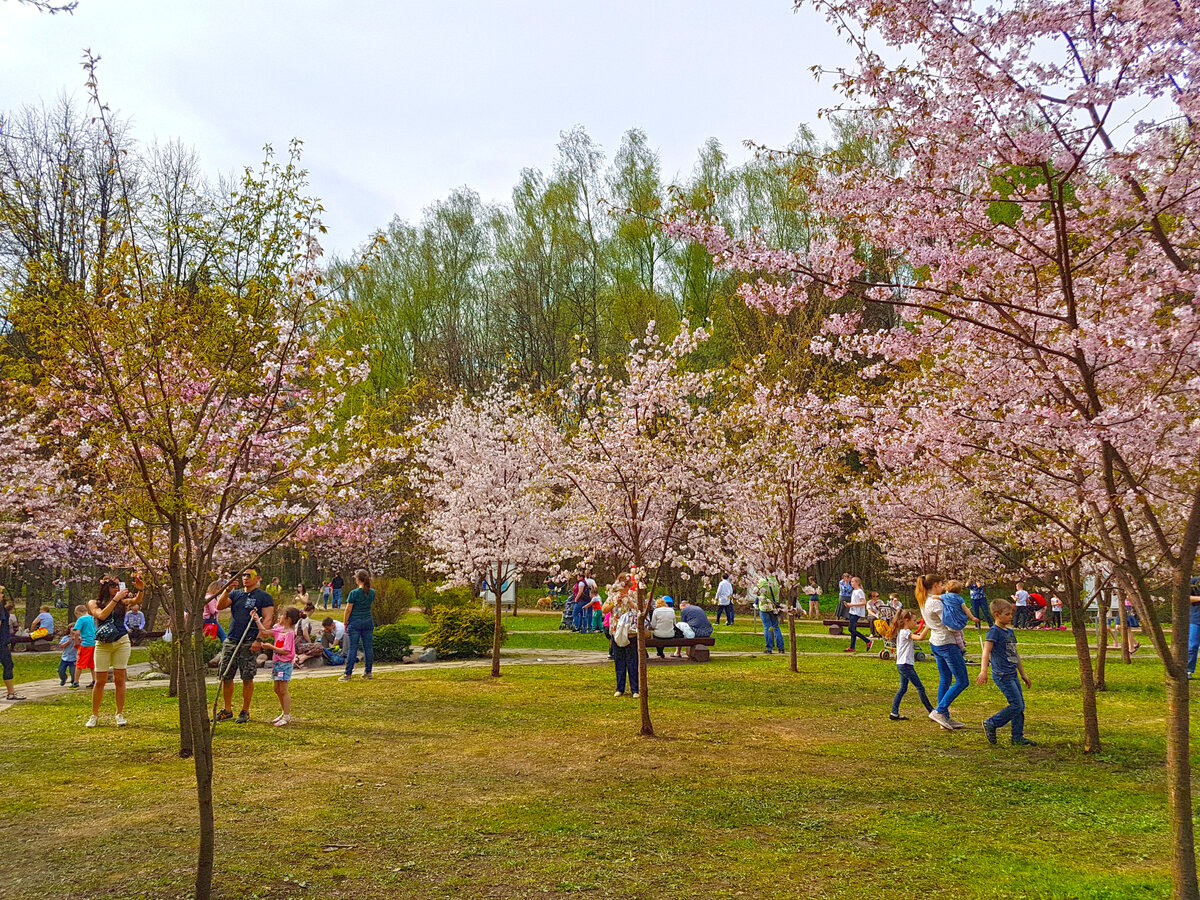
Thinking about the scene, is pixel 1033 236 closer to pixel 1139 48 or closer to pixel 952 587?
pixel 1139 48

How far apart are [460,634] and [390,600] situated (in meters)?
6.97

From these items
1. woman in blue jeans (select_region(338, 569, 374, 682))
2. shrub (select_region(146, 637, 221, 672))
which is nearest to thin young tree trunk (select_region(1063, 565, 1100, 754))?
woman in blue jeans (select_region(338, 569, 374, 682))

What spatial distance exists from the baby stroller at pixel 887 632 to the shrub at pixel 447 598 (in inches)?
403

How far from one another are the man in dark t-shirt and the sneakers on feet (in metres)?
8.17

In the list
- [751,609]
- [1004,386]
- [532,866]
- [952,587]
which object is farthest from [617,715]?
[751,609]

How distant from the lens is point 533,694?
13.3 meters

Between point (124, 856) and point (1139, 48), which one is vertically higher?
point (1139, 48)

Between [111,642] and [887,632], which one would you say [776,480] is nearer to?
[887,632]

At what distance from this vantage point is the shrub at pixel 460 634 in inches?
762

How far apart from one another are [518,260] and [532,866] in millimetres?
35661

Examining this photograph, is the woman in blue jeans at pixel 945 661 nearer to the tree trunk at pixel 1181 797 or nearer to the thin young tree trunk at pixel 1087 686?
the thin young tree trunk at pixel 1087 686

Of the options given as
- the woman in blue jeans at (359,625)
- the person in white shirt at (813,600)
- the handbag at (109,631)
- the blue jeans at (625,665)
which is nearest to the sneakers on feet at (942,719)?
the blue jeans at (625,665)

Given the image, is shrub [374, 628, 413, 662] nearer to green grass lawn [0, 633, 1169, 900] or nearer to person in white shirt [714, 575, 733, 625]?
green grass lawn [0, 633, 1169, 900]

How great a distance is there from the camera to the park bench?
58.3 ft
